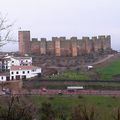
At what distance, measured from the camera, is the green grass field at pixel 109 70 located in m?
51.1

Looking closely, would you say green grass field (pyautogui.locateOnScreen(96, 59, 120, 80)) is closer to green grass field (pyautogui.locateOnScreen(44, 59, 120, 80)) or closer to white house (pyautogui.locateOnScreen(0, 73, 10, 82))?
green grass field (pyautogui.locateOnScreen(44, 59, 120, 80))

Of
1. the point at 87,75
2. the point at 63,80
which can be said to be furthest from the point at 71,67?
the point at 63,80

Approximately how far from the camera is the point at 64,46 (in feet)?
216

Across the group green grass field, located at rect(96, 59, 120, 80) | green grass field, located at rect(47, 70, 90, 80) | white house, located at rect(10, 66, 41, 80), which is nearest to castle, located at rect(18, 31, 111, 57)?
green grass field, located at rect(96, 59, 120, 80)

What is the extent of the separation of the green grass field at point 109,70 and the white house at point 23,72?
7.42 m

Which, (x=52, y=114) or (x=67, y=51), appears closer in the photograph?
(x=52, y=114)

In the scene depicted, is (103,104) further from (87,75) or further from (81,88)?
(87,75)

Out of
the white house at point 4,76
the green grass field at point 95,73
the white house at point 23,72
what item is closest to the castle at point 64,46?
the green grass field at point 95,73

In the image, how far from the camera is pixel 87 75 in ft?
166

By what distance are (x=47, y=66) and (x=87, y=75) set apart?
9.65 m

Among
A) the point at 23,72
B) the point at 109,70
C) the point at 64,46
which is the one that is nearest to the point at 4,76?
the point at 23,72

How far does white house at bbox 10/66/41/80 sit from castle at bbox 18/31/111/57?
11.3 metres

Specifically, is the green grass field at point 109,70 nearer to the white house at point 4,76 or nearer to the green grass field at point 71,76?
the green grass field at point 71,76

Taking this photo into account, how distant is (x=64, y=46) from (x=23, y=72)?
13.7 metres
